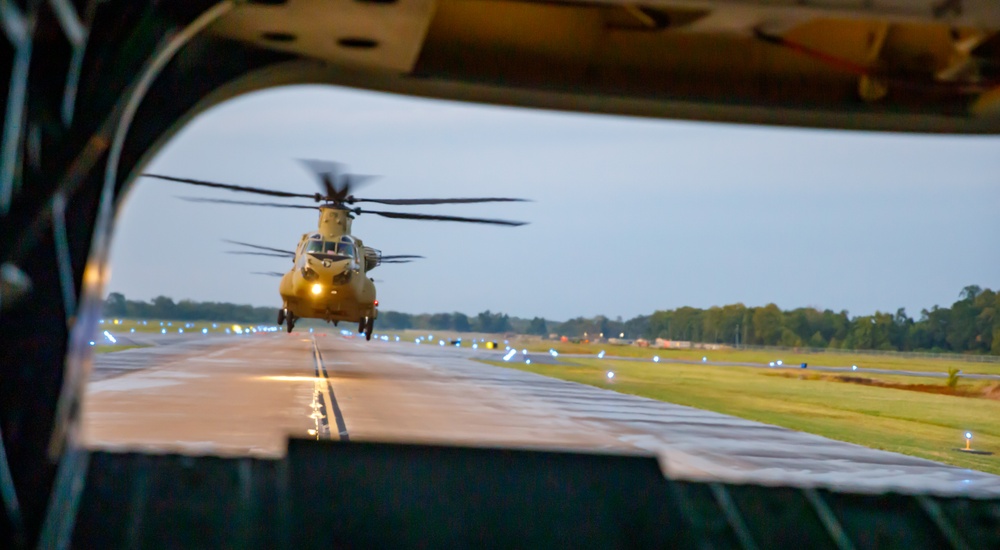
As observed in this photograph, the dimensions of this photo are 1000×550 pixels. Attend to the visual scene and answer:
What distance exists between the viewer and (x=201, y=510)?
4508 mm

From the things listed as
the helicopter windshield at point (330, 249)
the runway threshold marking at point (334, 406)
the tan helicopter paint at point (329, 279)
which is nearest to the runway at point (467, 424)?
the runway threshold marking at point (334, 406)

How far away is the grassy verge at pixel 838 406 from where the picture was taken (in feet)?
69.0

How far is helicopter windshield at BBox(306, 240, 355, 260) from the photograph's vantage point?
2891 centimetres

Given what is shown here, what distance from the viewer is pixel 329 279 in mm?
29016

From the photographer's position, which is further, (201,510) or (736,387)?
(736,387)

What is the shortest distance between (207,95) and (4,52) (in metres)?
1.83

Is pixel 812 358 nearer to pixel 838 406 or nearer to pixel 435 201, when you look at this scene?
pixel 838 406

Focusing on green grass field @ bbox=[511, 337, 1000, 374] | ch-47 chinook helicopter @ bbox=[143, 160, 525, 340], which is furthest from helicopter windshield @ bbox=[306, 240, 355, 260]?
green grass field @ bbox=[511, 337, 1000, 374]

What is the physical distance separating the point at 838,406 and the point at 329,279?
15200 millimetres

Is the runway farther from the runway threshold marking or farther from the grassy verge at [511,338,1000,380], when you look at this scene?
the grassy verge at [511,338,1000,380]

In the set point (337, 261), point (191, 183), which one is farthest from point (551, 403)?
point (191, 183)

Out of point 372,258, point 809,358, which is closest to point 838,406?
point 372,258

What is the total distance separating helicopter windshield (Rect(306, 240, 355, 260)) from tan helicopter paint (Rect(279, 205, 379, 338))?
8 centimetres

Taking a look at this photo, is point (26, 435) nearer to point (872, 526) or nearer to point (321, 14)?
point (321, 14)
